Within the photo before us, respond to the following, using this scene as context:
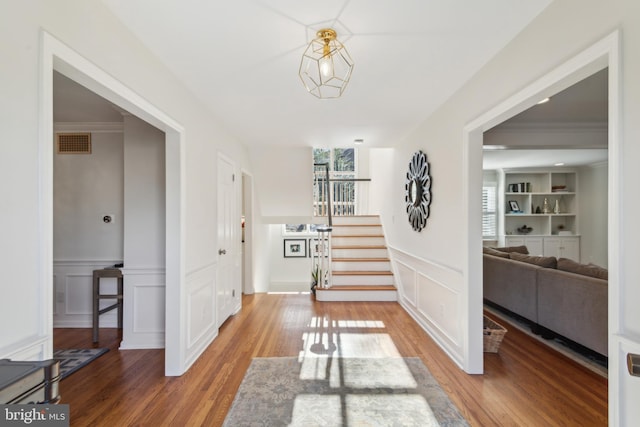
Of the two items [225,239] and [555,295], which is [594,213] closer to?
[555,295]

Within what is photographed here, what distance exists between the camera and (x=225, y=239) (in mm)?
4035

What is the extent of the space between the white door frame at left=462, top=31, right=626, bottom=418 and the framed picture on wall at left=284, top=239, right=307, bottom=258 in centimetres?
564

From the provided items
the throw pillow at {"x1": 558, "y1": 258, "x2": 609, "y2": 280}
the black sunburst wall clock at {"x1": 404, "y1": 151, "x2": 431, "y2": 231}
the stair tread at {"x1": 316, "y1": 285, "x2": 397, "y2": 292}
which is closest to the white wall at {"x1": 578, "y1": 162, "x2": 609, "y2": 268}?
the throw pillow at {"x1": 558, "y1": 258, "x2": 609, "y2": 280}

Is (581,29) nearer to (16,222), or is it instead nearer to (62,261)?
(16,222)

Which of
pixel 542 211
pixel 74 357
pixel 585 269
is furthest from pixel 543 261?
pixel 74 357

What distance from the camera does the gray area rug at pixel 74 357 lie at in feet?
9.13

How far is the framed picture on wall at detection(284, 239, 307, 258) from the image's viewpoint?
809 cm

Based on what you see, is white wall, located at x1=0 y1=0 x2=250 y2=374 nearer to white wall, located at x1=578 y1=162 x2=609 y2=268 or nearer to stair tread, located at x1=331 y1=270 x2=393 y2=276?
stair tread, located at x1=331 y1=270 x2=393 y2=276

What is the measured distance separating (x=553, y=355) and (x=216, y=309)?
11.6 ft

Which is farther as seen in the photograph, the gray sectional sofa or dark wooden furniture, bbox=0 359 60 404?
the gray sectional sofa

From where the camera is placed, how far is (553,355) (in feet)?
9.95

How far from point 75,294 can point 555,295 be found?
554 centimetres

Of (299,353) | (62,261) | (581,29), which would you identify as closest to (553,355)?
(299,353)

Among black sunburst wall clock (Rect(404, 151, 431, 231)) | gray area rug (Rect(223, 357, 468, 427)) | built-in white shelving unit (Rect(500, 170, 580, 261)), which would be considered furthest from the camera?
built-in white shelving unit (Rect(500, 170, 580, 261))
